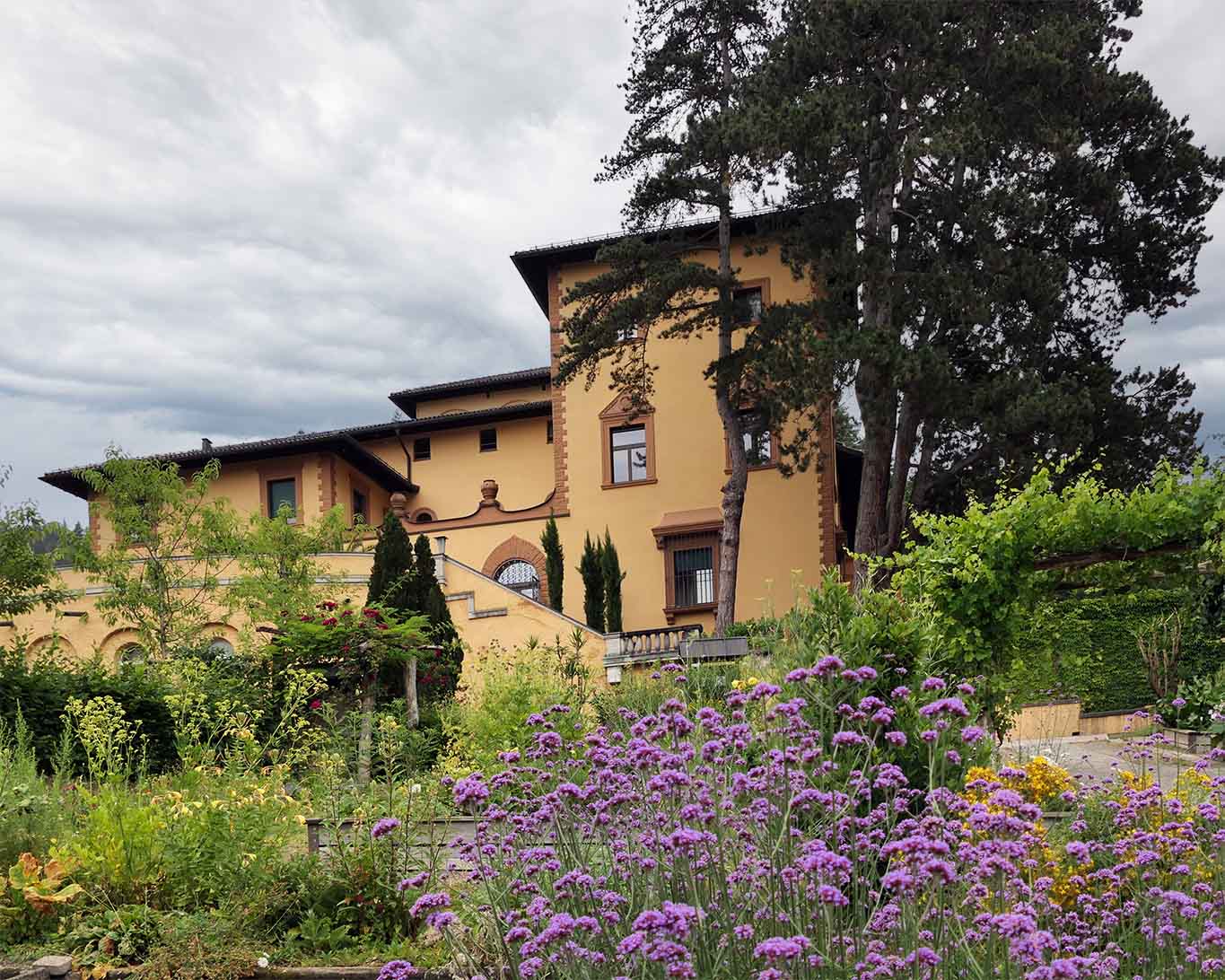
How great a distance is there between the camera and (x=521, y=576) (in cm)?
2889

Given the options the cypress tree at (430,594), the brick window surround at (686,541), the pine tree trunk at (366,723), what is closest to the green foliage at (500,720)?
the pine tree trunk at (366,723)

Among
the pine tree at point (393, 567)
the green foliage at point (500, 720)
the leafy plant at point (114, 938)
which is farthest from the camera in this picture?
the pine tree at point (393, 567)

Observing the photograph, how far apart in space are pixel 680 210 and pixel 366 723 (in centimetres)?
1592

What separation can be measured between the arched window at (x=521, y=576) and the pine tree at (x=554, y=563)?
104 centimetres

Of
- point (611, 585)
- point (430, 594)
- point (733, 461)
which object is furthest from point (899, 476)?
point (430, 594)

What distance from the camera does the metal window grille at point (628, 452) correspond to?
28.2 metres

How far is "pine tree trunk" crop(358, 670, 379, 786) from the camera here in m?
8.62

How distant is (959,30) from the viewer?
756 inches

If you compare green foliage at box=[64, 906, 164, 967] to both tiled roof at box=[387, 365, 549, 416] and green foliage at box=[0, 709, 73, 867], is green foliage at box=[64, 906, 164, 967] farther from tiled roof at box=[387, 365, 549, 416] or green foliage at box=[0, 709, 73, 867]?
tiled roof at box=[387, 365, 549, 416]

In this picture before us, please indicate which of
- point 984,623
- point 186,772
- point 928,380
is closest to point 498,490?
point 928,380

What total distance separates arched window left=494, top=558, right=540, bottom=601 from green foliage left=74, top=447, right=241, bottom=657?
7.67 metres

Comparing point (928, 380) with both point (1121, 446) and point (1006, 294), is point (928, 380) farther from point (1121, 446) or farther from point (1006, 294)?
point (1121, 446)

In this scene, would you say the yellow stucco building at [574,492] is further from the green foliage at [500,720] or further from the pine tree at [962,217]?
the green foliage at [500,720]

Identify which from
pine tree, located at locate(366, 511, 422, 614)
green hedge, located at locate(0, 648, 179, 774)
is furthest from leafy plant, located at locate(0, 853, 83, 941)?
pine tree, located at locate(366, 511, 422, 614)
